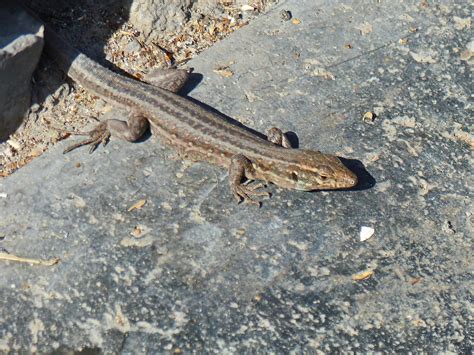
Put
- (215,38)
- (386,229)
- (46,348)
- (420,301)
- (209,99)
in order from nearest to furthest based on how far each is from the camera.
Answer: (46,348) → (420,301) → (386,229) → (209,99) → (215,38)

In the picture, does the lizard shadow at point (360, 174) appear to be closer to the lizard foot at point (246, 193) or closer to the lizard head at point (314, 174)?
the lizard head at point (314, 174)

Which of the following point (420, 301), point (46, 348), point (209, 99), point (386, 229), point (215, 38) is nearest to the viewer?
point (46, 348)

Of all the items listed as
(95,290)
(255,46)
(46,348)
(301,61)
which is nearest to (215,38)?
(255,46)

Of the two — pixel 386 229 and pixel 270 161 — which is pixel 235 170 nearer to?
pixel 270 161

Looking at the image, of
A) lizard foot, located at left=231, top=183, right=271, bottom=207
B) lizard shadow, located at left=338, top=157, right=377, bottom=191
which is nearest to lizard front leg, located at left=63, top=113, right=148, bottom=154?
lizard foot, located at left=231, top=183, right=271, bottom=207

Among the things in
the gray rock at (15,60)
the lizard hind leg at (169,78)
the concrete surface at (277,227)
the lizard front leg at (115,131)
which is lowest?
the concrete surface at (277,227)

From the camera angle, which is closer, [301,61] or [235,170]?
[235,170]

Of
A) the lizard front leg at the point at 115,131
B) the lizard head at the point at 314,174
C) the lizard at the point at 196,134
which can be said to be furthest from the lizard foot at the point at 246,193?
the lizard front leg at the point at 115,131
